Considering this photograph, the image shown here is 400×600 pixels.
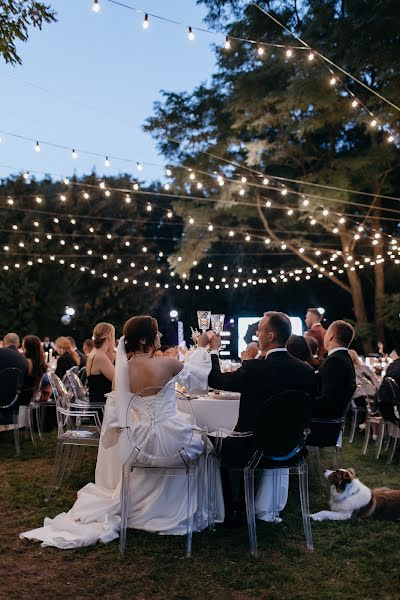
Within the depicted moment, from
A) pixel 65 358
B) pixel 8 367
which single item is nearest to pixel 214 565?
pixel 8 367

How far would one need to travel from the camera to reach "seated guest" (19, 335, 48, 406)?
7.05m

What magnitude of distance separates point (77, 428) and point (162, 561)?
2.25 meters

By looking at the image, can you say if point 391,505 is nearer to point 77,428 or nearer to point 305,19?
point 77,428

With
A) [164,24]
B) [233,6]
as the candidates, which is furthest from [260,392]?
[233,6]

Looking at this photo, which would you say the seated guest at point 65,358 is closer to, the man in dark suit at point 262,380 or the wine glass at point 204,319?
the wine glass at point 204,319

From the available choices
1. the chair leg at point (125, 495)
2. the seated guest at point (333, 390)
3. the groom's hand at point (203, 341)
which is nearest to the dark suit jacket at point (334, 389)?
the seated guest at point (333, 390)

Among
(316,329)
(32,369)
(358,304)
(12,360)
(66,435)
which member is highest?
(358,304)

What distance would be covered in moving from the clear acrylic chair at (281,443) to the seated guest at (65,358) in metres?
4.46

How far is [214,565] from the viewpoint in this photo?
3.38 metres

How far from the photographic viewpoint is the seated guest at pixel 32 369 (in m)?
7.05

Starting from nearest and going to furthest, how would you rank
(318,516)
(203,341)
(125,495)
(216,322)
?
1. (125,495)
2. (318,516)
3. (203,341)
4. (216,322)

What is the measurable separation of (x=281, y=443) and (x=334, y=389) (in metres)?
1.21

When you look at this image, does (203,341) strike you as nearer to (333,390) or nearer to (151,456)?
(151,456)

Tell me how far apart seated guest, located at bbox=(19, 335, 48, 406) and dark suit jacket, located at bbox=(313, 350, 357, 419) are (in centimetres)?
351
